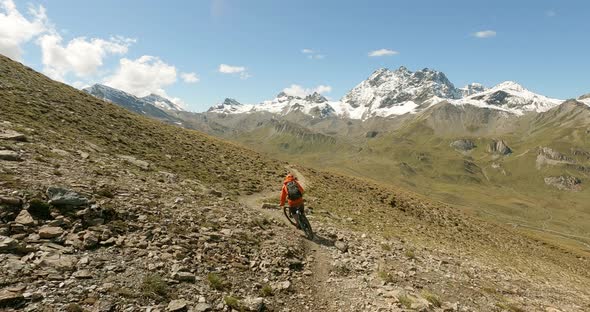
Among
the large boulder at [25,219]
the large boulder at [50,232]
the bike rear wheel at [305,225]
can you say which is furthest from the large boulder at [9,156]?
the bike rear wheel at [305,225]

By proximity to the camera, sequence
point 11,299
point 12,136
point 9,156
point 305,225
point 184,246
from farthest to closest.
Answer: point 305,225 < point 12,136 < point 9,156 < point 184,246 < point 11,299

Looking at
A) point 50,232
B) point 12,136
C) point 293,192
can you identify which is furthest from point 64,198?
point 293,192

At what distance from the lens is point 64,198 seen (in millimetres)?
14492

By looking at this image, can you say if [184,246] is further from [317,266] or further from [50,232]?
[317,266]

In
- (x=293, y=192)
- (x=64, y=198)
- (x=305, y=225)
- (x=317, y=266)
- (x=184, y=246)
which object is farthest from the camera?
(x=293, y=192)

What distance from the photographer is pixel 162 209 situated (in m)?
17.7

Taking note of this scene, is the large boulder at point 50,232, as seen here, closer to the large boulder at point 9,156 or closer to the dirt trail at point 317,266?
the large boulder at point 9,156

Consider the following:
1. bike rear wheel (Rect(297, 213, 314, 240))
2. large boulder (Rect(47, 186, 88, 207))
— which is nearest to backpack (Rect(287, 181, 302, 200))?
bike rear wheel (Rect(297, 213, 314, 240))

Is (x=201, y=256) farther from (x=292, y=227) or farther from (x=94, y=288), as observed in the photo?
(x=292, y=227)

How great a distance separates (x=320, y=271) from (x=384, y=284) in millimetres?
3114

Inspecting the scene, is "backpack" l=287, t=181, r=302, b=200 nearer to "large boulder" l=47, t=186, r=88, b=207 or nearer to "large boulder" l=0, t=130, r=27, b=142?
"large boulder" l=47, t=186, r=88, b=207

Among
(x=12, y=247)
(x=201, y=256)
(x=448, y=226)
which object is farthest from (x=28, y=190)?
(x=448, y=226)

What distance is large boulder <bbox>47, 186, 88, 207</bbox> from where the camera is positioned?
14.3 m

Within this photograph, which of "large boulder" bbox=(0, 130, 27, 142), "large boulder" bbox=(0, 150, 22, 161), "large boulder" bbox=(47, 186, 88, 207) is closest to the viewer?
"large boulder" bbox=(47, 186, 88, 207)
